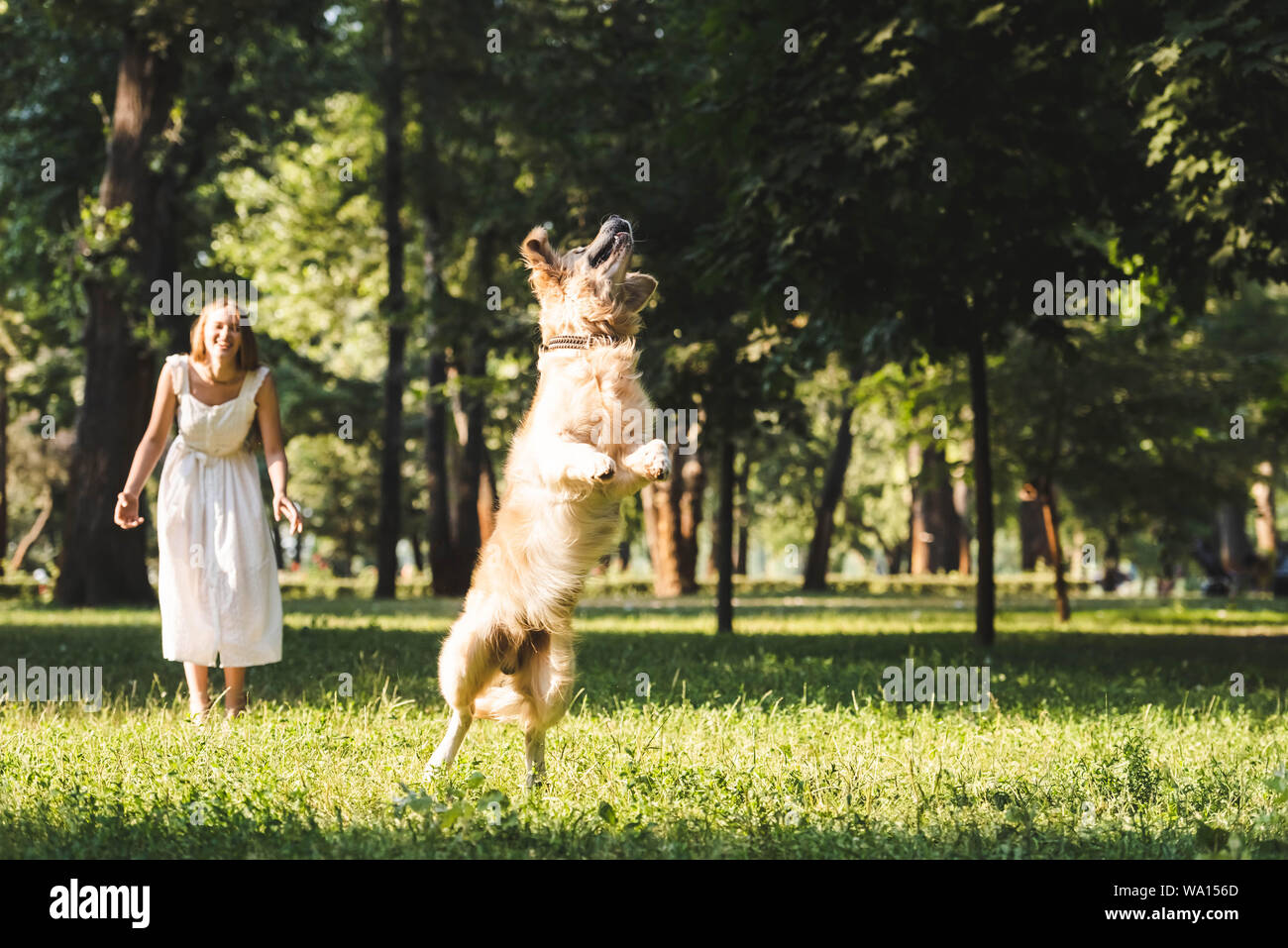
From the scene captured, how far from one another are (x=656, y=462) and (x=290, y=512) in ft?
11.1

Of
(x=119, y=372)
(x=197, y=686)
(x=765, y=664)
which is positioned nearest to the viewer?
(x=197, y=686)

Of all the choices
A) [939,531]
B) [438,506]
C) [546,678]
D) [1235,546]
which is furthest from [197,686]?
[1235,546]

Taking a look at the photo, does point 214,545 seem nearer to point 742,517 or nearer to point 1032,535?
point 1032,535

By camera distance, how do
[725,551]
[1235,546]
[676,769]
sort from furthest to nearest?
[1235,546]
[725,551]
[676,769]

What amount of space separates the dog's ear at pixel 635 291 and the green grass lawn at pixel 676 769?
196cm

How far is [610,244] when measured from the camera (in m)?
5.22

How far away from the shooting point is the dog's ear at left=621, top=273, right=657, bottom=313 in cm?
530

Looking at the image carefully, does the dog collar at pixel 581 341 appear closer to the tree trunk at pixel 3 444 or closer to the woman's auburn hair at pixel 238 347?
the woman's auburn hair at pixel 238 347

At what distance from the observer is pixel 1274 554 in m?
39.8

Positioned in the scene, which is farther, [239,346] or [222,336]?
[239,346]

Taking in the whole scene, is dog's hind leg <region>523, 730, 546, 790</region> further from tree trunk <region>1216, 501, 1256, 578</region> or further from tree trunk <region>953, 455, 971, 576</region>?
tree trunk <region>1216, 501, 1256, 578</region>

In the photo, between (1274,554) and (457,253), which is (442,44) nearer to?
(457,253)

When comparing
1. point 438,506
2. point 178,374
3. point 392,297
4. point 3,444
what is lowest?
point 438,506
